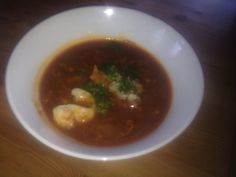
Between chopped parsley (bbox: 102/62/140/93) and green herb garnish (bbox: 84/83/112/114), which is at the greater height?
chopped parsley (bbox: 102/62/140/93)

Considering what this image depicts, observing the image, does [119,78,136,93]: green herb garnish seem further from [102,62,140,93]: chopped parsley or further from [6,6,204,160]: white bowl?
[6,6,204,160]: white bowl

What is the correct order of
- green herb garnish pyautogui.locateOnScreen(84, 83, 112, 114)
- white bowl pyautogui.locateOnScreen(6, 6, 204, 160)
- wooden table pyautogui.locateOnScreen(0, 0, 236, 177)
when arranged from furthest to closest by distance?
green herb garnish pyautogui.locateOnScreen(84, 83, 112, 114)
wooden table pyautogui.locateOnScreen(0, 0, 236, 177)
white bowl pyautogui.locateOnScreen(6, 6, 204, 160)

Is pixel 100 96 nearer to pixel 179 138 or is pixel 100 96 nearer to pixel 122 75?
pixel 122 75

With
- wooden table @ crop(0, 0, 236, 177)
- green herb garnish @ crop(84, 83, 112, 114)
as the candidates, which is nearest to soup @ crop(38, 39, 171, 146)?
green herb garnish @ crop(84, 83, 112, 114)

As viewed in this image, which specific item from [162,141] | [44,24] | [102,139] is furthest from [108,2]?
[162,141]

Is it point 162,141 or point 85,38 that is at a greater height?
point 85,38

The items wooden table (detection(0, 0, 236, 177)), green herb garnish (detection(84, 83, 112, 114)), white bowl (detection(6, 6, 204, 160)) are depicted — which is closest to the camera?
white bowl (detection(6, 6, 204, 160))

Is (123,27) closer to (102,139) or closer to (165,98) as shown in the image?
(165,98)
